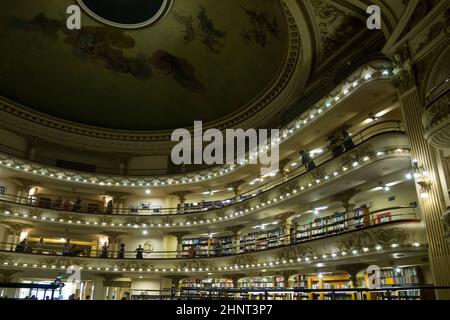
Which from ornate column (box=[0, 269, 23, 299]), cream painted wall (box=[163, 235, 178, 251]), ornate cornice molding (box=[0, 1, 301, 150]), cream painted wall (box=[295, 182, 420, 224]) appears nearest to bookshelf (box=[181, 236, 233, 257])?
cream painted wall (box=[163, 235, 178, 251])

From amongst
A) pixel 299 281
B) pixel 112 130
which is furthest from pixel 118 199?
pixel 299 281

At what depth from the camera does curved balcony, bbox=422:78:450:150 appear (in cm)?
989

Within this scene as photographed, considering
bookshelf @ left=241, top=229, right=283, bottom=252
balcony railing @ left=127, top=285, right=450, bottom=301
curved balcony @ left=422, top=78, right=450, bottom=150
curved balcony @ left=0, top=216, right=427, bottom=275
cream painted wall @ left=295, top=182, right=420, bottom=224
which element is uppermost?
curved balcony @ left=422, top=78, right=450, bottom=150

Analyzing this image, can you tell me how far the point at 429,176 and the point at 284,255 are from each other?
7973mm

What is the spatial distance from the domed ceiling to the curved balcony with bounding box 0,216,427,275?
11.7 m

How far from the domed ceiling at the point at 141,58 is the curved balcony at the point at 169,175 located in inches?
169

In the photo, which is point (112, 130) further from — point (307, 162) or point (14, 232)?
point (307, 162)

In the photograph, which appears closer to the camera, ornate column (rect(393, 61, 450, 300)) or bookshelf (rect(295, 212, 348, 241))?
ornate column (rect(393, 61, 450, 300))

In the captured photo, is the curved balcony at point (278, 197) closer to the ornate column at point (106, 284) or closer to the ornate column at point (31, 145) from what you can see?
the ornate column at point (106, 284)

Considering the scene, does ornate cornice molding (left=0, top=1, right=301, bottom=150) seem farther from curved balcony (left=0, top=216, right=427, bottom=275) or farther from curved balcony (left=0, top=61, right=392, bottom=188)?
curved balcony (left=0, top=216, right=427, bottom=275)

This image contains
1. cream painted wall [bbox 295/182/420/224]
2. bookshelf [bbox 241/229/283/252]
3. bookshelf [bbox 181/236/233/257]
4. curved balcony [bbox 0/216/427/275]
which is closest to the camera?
curved balcony [bbox 0/216/427/275]

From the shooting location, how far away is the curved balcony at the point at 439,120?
9.89 meters

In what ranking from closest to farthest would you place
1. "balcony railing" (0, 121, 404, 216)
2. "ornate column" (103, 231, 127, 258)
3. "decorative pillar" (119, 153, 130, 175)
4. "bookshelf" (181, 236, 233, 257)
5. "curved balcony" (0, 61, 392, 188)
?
"curved balcony" (0, 61, 392, 188), "balcony railing" (0, 121, 404, 216), "bookshelf" (181, 236, 233, 257), "ornate column" (103, 231, 127, 258), "decorative pillar" (119, 153, 130, 175)
